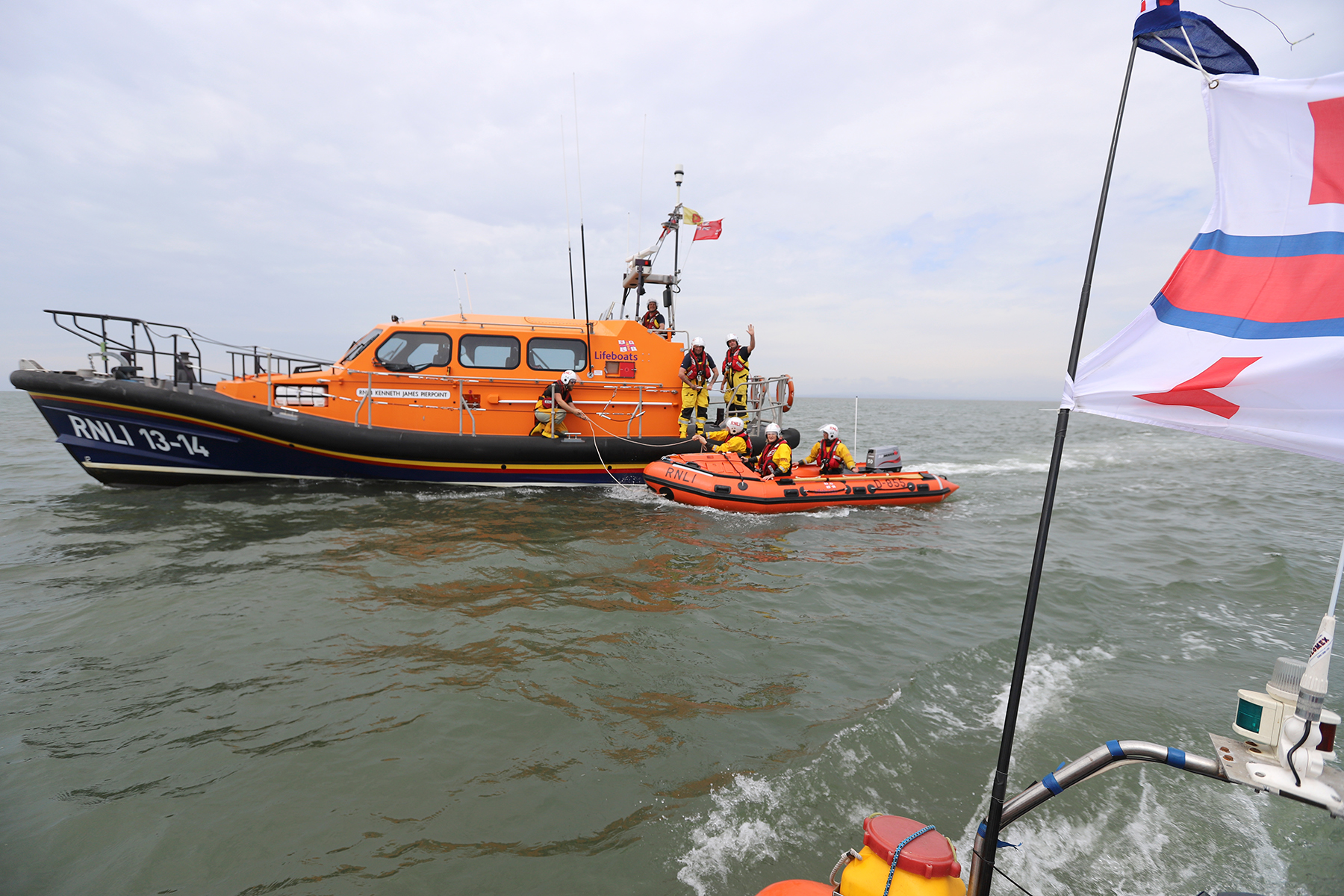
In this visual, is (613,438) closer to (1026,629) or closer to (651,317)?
(651,317)

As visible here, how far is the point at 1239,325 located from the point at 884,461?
318 inches

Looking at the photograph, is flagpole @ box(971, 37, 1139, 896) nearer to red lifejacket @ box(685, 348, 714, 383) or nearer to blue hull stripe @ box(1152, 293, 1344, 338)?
blue hull stripe @ box(1152, 293, 1344, 338)

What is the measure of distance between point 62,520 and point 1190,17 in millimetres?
10275

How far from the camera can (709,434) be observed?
9.59 meters

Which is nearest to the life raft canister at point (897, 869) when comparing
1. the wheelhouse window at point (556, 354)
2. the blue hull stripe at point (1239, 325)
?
the blue hull stripe at point (1239, 325)

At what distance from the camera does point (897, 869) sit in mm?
1603

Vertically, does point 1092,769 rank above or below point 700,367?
below

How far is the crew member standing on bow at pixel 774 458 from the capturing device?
A: 860 centimetres

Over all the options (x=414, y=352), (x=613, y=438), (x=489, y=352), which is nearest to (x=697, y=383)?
(x=613, y=438)

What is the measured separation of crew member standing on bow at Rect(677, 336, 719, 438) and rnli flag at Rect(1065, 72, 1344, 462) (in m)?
7.50

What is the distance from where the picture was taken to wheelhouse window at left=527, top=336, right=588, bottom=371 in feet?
29.6

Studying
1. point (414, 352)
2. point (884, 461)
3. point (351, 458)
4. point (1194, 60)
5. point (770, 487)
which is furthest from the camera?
point (884, 461)

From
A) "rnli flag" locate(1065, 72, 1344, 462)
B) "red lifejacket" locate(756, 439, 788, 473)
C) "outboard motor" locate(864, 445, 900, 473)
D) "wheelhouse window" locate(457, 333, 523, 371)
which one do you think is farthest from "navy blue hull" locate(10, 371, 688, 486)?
"rnli flag" locate(1065, 72, 1344, 462)

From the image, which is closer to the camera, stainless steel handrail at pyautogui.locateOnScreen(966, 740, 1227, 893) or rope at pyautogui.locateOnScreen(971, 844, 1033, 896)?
stainless steel handrail at pyautogui.locateOnScreen(966, 740, 1227, 893)
